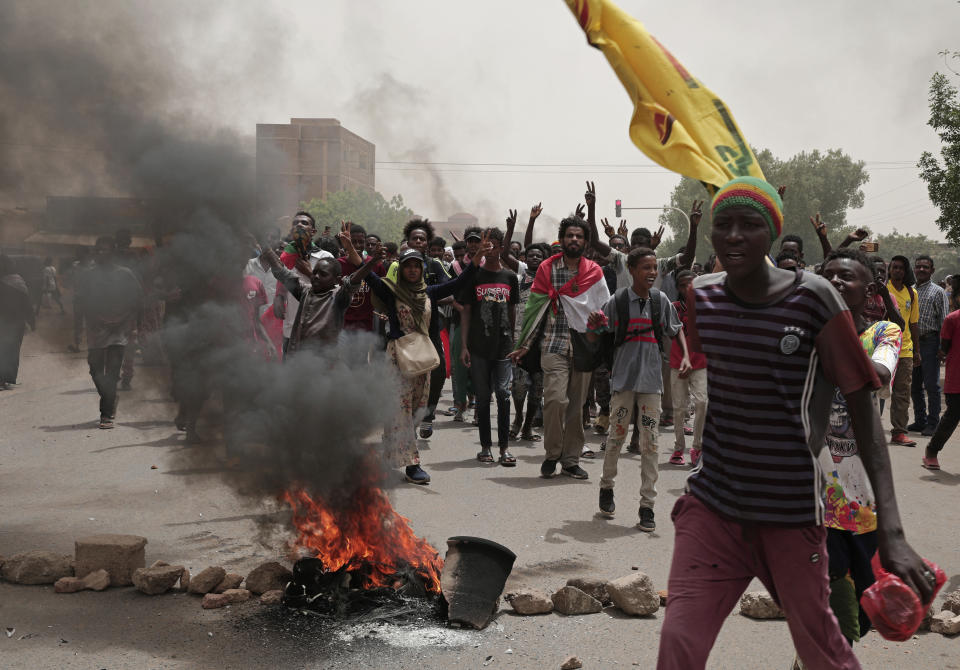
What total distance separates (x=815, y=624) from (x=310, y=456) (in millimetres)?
3038

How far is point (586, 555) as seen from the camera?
5.54 metres

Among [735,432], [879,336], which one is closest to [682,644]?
[735,432]

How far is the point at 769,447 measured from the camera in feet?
8.32

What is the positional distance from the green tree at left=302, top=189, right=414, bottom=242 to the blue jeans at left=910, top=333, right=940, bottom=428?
36.3m

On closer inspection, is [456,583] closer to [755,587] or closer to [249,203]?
[755,587]

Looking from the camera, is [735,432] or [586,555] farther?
[586,555]

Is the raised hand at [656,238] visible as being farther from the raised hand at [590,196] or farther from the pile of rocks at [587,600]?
the pile of rocks at [587,600]

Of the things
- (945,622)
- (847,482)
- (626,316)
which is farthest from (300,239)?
(945,622)

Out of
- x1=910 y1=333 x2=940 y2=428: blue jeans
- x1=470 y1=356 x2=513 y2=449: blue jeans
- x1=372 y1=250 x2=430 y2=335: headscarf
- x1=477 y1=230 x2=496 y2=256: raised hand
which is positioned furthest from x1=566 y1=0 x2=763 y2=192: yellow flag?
x1=910 y1=333 x2=940 y2=428: blue jeans

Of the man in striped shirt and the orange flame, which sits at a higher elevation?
the man in striped shirt

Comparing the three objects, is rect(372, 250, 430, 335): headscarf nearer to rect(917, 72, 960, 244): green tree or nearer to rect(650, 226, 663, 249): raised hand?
rect(650, 226, 663, 249): raised hand

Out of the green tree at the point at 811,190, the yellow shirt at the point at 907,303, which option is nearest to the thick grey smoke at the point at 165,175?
the yellow shirt at the point at 907,303

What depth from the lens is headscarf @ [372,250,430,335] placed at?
7.44 metres

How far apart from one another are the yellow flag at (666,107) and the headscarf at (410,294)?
10.4 ft
